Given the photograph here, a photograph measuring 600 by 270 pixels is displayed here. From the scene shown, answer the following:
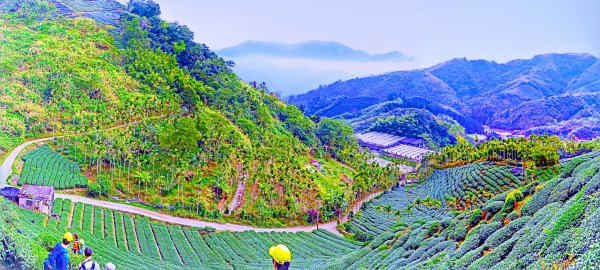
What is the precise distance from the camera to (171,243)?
38688 millimetres

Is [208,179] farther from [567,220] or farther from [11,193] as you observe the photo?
[567,220]

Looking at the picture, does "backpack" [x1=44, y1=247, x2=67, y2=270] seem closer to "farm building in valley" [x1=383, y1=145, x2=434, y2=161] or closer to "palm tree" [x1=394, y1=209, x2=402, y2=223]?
"palm tree" [x1=394, y1=209, x2=402, y2=223]

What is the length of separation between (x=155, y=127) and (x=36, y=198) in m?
25.6

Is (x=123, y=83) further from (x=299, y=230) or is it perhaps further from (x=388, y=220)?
(x=388, y=220)

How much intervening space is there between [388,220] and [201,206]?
70.9 feet

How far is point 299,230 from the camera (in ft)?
174

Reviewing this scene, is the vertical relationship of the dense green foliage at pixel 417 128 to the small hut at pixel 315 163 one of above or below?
above

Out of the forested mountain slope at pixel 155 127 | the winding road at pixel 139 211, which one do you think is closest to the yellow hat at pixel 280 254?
the winding road at pixel 139 211

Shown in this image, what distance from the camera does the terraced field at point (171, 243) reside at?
32.5 m

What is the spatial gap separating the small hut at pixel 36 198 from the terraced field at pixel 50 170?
508 centimetres

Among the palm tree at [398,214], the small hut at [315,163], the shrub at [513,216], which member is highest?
the shrub at [513,216]

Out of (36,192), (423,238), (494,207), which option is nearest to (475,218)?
(494,207)

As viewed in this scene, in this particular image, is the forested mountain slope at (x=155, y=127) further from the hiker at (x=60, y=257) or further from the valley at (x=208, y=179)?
the hiker at (x=60, y=257)

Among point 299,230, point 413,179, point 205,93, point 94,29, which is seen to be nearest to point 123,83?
point 205,93
